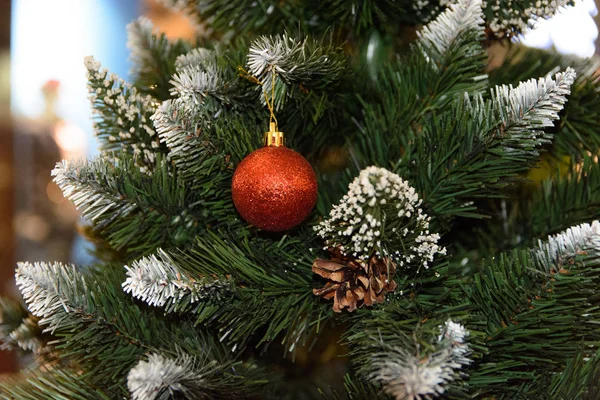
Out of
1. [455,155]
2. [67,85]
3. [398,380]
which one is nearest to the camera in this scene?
[398,380]

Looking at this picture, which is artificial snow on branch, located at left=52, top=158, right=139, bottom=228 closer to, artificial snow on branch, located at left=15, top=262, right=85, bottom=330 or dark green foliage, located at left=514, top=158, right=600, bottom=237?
artificial snow on branch, located at left=15, top=262, right=85, bottom=330

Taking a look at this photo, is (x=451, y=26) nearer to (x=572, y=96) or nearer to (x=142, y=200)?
(x=572, y=96)

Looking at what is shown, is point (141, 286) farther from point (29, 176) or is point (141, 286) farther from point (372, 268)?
point (29, 176)

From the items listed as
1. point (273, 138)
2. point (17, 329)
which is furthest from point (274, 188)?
point (17, 329)

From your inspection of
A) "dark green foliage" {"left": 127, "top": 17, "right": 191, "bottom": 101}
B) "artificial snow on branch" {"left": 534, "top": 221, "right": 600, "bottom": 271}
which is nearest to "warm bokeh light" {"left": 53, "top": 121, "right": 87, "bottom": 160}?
"dark green foliage" {"left": 127, "top": 17, "right": 191, "bottom": 101}

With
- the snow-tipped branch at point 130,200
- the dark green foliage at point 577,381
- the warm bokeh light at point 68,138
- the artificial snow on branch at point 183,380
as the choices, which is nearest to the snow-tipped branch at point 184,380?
the artificial snow on branch at point 183,380

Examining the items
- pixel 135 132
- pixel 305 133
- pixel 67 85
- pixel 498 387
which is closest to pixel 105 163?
pixel 135 132
